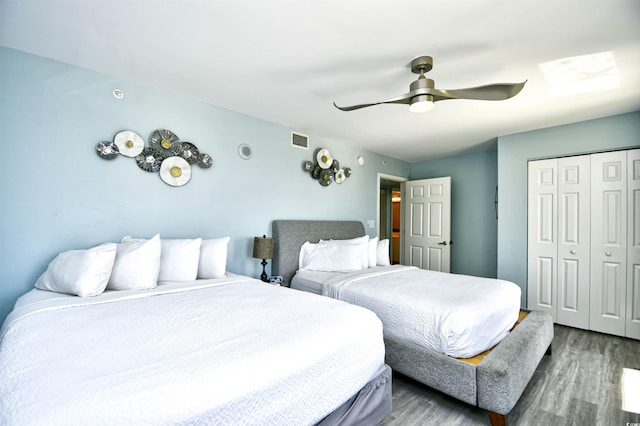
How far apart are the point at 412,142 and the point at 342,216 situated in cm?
153

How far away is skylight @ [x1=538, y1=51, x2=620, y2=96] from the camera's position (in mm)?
2068

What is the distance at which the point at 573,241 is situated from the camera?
3.38 m

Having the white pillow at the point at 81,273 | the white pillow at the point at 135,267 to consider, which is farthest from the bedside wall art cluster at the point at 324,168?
the white pillow at the point at 81,273

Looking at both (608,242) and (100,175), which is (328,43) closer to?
(100,175)

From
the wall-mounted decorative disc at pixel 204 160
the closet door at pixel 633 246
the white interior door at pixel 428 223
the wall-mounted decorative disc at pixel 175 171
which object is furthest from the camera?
the white interior door at pixel 428 223

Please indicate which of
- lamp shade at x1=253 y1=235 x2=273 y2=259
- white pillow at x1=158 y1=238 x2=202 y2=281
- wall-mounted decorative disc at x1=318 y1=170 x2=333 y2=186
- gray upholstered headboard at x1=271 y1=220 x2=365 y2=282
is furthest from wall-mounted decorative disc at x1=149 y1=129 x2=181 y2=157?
wall-mounted decorative disc at x1=318 y1=170 x2=333 y2=186

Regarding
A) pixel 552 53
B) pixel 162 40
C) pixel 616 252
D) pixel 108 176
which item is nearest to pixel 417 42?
pixel 552 53

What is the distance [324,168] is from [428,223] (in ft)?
7.45

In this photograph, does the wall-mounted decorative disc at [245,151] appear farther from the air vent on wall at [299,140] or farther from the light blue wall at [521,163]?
the light blue wall at [521,163]

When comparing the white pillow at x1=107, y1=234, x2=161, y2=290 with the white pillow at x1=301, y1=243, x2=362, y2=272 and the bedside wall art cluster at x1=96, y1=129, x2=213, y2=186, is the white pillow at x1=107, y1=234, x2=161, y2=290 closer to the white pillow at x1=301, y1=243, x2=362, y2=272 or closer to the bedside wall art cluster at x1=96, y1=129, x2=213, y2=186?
the bedside wall art cluster at x1=96, y1=129, x2=213, y2=186

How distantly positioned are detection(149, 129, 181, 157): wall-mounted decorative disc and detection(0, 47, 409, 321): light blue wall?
0.22 feet

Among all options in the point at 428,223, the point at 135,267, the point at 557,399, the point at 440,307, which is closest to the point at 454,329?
the point at 440,307

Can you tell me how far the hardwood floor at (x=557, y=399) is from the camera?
1815mm

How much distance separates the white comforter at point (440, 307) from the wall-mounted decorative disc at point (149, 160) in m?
1.96
